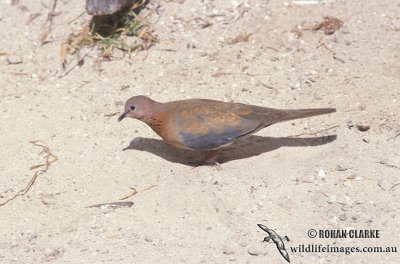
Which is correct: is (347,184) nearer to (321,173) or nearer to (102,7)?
(321,173)

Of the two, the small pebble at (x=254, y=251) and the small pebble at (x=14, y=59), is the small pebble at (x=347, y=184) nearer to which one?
the small pebble at (x=254, y=251)

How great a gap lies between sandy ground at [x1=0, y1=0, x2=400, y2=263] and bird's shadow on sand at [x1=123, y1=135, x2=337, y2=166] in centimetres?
2

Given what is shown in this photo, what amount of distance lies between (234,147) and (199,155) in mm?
328

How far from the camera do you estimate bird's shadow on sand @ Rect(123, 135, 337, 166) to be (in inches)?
264

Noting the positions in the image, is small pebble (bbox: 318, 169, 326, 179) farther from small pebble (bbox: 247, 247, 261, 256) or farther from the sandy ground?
small pebble (bbox: 247, 247, 261, 256)

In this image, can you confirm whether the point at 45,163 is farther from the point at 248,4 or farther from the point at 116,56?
the point at 248,4

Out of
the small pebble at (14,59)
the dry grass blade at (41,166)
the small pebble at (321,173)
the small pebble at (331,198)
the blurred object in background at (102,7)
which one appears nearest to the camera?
the small pebble at (331,198)

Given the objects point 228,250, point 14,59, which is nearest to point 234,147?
point 228,250

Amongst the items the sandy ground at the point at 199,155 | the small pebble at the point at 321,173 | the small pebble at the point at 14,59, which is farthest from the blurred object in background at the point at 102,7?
the small pebble at the point at 321,173

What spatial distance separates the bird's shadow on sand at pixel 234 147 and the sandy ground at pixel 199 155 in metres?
0.02

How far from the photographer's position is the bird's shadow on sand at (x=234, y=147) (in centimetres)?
671

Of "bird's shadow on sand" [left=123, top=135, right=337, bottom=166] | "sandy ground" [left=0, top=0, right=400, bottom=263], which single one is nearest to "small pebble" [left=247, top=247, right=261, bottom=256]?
"sandy ground" [left=0, top=0, right=400, bottom=263]

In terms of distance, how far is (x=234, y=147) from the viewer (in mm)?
6941

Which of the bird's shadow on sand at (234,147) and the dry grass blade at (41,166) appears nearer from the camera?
the dry grass blade at (41,166)
